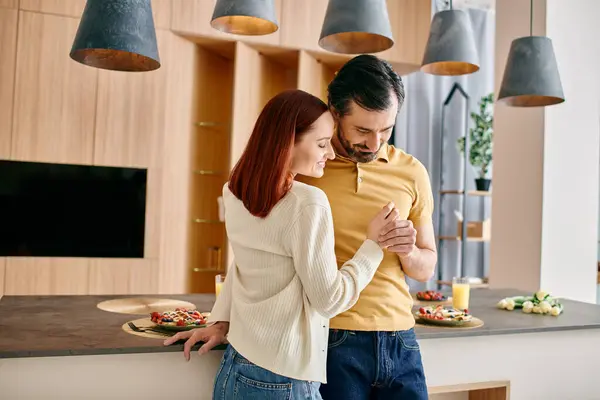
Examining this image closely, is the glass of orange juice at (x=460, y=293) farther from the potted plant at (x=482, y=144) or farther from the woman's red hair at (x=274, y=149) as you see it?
the potted plant at (x=482, y=144)

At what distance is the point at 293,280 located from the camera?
1416 millimetres

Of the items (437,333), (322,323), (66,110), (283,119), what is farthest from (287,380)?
(66,110)

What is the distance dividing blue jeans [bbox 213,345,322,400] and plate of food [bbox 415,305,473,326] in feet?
2.67

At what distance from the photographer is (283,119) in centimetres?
141

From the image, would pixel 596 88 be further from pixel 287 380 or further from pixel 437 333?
pixel 287 380

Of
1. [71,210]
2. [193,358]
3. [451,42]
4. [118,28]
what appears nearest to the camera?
[193,358]

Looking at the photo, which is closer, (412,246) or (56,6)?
(412,246)

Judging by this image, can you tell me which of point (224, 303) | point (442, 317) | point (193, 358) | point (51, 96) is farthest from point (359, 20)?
point (51, 96)

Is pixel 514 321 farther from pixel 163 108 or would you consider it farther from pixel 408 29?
pixel 408 29

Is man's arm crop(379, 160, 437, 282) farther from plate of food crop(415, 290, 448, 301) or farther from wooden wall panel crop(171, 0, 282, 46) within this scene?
wooden wall panel crop(171, 0, 282, 46)

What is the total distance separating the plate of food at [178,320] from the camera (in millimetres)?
1890

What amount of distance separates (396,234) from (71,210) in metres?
3.50

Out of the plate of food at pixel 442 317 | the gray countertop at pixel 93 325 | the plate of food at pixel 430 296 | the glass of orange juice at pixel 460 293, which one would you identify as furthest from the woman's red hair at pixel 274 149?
the plate of food at pixel 430 296

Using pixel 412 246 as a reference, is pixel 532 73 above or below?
above
